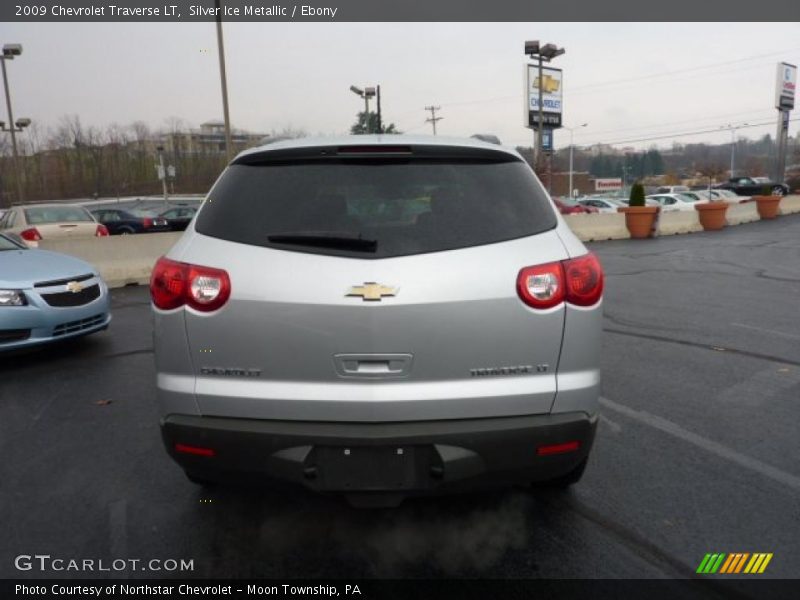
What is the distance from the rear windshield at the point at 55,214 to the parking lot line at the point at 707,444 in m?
12.9

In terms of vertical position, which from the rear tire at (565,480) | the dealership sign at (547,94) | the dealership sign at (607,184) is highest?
the dealership sign at (547,94)

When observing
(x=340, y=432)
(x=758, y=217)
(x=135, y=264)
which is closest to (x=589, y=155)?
(x=758, y=217)

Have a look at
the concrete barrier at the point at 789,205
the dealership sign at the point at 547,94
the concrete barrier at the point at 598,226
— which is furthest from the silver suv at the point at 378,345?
the dealership sign at the point at 547,94

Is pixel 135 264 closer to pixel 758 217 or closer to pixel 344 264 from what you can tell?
pixel 344 264

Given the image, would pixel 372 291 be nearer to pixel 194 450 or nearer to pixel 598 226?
pixel 194 450

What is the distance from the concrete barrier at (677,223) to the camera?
21406 millimetres

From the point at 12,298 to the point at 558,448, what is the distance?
5.12m

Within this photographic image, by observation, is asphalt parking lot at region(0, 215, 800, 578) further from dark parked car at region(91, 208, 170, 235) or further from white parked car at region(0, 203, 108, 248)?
dark parked car at region(91, 208, 170, 235)

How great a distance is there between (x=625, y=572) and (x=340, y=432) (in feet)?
4.50

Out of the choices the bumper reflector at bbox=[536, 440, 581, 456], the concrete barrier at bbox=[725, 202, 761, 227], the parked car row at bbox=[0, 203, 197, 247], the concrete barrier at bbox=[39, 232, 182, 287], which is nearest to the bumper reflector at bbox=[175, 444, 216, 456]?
the bumper reflector at bbox=[536, 440, 581, 456]

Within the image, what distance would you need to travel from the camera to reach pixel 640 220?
20094mm

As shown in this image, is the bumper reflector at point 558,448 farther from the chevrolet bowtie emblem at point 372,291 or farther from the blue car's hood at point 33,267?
the blue car's hood at point 33,267

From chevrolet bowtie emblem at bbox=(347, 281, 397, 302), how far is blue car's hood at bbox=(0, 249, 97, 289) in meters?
4.60

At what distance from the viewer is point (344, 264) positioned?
230cm
